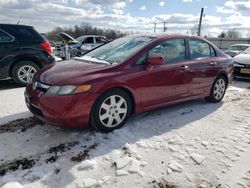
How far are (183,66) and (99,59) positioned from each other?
5.03 ft

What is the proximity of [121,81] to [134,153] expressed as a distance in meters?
1.10

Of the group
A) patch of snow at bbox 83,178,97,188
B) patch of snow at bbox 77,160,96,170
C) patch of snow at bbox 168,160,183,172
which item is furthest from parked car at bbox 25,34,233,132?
patch of snow at bbox 168,160,183,172

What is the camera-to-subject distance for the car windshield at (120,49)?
441cm

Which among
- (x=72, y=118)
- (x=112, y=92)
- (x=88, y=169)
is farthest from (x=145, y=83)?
(x=88, y=169)

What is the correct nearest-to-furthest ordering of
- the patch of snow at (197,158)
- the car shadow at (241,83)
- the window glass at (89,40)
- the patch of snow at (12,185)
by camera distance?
the patch of snow at (12,185) → the patch of snow at (197,158) → the car shadow at (241,83) → the window glass at (89,40)

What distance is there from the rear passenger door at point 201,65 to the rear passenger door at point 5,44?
178 inches

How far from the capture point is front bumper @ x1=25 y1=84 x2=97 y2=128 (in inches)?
143

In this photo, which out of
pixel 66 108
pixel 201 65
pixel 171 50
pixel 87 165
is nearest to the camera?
pixel 87 165

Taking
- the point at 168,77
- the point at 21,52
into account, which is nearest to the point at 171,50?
the point at 168,77

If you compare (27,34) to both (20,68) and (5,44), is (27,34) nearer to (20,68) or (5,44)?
(5,44)

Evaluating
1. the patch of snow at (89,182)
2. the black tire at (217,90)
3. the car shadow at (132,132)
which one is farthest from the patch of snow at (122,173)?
the black tire at (217,90)

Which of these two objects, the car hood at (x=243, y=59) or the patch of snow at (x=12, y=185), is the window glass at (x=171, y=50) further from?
the car hood at (x=243, y=59)

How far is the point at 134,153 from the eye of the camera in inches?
137

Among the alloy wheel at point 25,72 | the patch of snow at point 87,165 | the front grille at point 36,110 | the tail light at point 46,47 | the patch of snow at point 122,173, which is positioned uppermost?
the tail light at point 46,47
